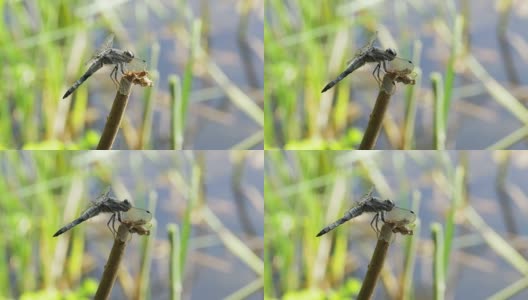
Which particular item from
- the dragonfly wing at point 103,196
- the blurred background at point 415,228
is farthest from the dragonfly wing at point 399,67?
the dragonfly wing at point 103,196

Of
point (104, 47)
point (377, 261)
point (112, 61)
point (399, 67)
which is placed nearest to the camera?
point (377, 261)

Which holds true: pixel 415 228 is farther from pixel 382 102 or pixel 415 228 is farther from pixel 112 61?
pixel 112 61

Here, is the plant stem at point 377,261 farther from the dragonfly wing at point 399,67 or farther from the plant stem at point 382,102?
the dragonfly wing at point 399,67

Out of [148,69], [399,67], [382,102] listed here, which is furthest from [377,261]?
[148,69]

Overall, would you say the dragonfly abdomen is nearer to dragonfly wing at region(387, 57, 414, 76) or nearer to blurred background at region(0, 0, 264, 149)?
blurred background at region(0, 0, 264, 149)

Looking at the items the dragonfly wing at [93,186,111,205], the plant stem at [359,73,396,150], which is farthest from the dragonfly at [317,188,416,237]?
the dragonfly wing at [93,186,111,205]
